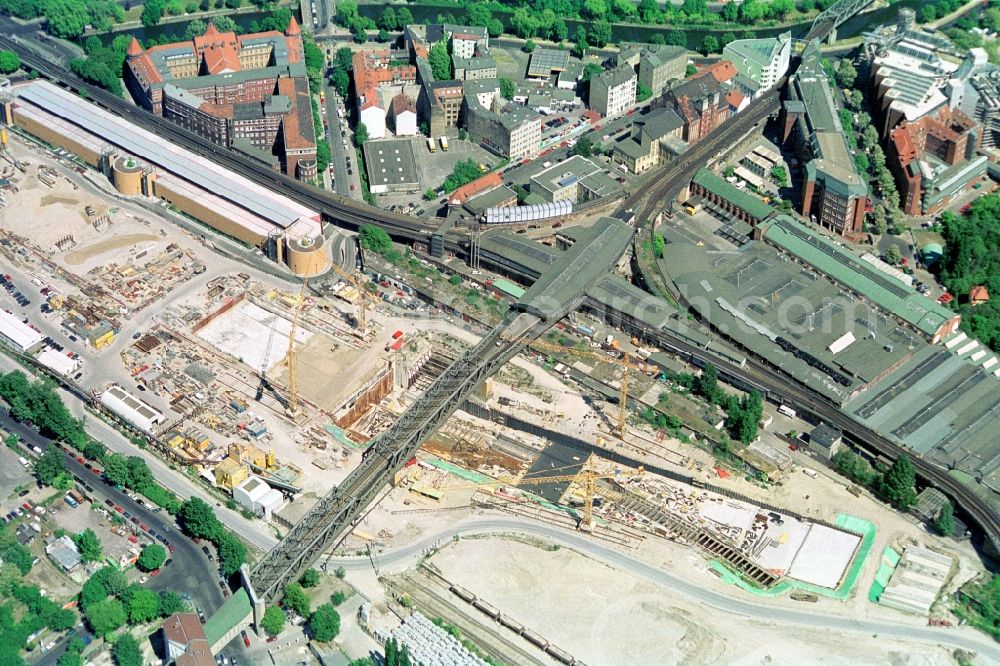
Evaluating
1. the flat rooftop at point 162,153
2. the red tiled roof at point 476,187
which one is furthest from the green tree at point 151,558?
the red tiled roof at point 476,187

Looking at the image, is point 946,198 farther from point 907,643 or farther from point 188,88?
point 188,88

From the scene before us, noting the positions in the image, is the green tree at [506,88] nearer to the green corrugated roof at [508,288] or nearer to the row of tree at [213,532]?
the green corrugated roof at [508,288]

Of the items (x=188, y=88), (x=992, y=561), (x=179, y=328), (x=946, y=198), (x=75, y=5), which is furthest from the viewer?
(x=75, y=5)

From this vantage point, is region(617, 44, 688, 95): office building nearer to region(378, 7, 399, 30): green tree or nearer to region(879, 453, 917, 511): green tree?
region(378, 7, 399, 30): green tree

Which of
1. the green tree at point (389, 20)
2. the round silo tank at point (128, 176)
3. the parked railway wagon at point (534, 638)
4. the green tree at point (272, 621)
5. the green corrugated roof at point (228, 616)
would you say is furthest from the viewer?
the green tree at point (389, 20)

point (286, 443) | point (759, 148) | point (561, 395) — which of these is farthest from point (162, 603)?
point (759, 148)
